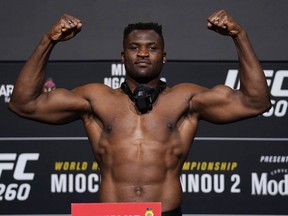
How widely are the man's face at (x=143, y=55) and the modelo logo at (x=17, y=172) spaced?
123 cm

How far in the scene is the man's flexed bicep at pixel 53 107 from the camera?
3115 mm

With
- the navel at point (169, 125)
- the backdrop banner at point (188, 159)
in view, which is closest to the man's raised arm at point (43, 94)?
the navel at point (169, 125)

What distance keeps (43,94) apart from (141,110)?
1.17 ft

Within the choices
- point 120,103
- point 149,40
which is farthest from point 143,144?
point 149,40

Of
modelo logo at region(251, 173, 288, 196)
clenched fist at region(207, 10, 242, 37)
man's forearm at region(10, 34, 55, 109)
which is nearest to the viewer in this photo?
clenched fist at region(207, 10, 242, 37)

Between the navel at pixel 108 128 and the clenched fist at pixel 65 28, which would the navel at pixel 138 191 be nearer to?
the navel at pixel 108 128

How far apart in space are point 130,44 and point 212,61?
1.16m

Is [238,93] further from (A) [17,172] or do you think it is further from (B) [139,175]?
(A) [17,172]

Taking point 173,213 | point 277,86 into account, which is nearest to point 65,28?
point 173,213

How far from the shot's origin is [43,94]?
3.17 m

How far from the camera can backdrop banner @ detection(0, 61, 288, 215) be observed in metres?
4.20

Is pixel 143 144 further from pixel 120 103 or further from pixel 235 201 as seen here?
pixel 235 201

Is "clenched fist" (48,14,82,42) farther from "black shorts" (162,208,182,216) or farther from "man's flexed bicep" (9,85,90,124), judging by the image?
"black shorts" (162,208,182,216)

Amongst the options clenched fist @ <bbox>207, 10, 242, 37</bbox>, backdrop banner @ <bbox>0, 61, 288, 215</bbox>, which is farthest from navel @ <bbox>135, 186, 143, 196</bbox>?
backdrop banner @ <bbox>0, 61, 288, 215</bbox>
